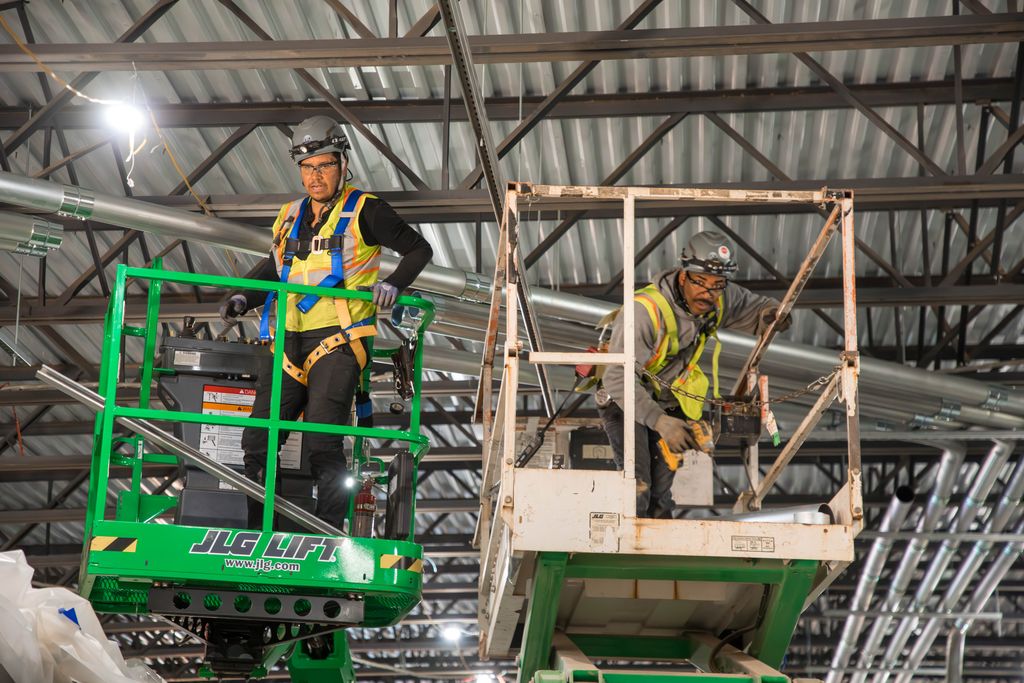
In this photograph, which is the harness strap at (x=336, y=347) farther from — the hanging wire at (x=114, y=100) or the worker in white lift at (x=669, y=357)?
the hanging wire at (x=114, y=100)

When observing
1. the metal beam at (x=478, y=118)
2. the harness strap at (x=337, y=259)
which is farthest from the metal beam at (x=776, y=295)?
the harness strap at (x=337, y=259)

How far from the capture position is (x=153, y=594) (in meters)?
6.86

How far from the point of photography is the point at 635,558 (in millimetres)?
5969

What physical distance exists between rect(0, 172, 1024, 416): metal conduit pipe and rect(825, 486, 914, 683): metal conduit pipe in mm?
4182

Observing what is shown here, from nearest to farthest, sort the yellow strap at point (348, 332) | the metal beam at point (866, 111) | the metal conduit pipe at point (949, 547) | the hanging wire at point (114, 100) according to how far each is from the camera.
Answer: the yellow strap at point (348, 332) → the hanging wire at point (114, 100) → the metal beam at point (866, 111) → the metal conduit pipe at point (949, 547)

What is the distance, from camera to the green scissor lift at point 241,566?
667cm

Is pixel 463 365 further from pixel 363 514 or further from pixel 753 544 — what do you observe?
pixel 753 544

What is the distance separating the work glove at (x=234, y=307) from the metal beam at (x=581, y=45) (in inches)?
94.9

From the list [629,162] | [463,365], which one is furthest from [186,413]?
[463,365]

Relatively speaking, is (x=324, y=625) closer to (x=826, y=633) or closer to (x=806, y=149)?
(x=806, y=149)

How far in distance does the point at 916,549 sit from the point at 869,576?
1449 millimetres

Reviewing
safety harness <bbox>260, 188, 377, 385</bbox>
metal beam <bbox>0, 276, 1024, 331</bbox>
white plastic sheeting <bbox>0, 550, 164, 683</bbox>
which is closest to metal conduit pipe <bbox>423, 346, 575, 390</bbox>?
metal beam <bbox>0, 276, 1024, 331</bbox>

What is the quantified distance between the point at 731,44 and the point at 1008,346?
304 inches

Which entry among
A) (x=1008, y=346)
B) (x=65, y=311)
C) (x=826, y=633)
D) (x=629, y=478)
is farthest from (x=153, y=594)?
(x=826, y=633)
